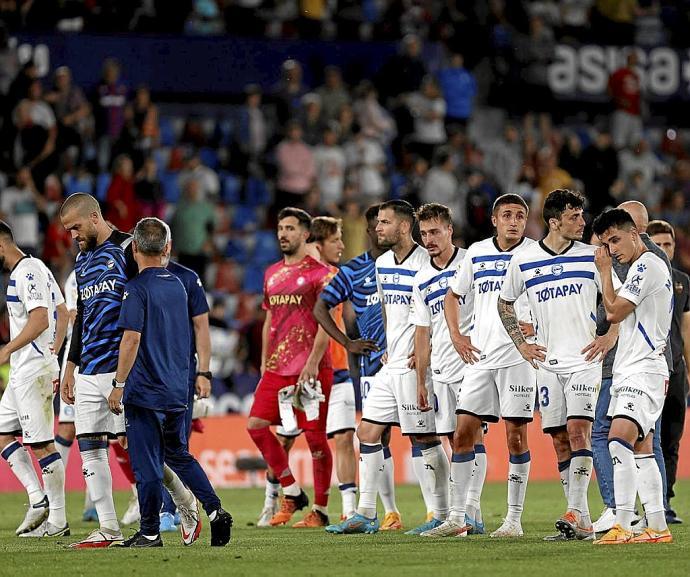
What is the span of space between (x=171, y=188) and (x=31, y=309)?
12.0 metres

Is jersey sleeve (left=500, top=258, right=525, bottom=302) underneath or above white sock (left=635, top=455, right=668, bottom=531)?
above

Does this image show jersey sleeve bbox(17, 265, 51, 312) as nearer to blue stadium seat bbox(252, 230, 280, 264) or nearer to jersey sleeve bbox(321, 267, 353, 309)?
jersey sleeve bbox(321, 267, 353, 309)

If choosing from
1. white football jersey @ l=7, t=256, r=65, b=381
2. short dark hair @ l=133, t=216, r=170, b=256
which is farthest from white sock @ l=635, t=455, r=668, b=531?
white football jersey @ l=7, t=256, r=65, b=381

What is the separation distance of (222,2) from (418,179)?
490 centimetres

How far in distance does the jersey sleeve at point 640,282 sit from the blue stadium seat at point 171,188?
14472 millimetres

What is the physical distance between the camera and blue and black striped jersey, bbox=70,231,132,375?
37.2 ft

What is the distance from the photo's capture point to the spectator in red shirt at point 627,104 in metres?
27.8

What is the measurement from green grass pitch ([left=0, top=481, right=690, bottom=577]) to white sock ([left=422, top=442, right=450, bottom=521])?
43 cm

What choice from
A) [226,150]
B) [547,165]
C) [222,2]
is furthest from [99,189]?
[547,165]

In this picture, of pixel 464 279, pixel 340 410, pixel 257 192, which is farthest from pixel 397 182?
pixel 464 279

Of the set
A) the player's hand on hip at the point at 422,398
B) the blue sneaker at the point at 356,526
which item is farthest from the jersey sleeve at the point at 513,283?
the blue sneaker at the point at 356,526

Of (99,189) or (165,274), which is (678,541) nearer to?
(165,274)

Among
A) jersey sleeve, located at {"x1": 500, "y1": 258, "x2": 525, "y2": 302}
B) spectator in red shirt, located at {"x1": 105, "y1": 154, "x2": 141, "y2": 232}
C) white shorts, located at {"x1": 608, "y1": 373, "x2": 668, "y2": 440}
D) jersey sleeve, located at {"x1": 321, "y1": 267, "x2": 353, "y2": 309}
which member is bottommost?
white shorts, located at {"x1": 608, "y1": 373, "x2": 668, "y2": 440}

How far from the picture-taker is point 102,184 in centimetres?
2309
